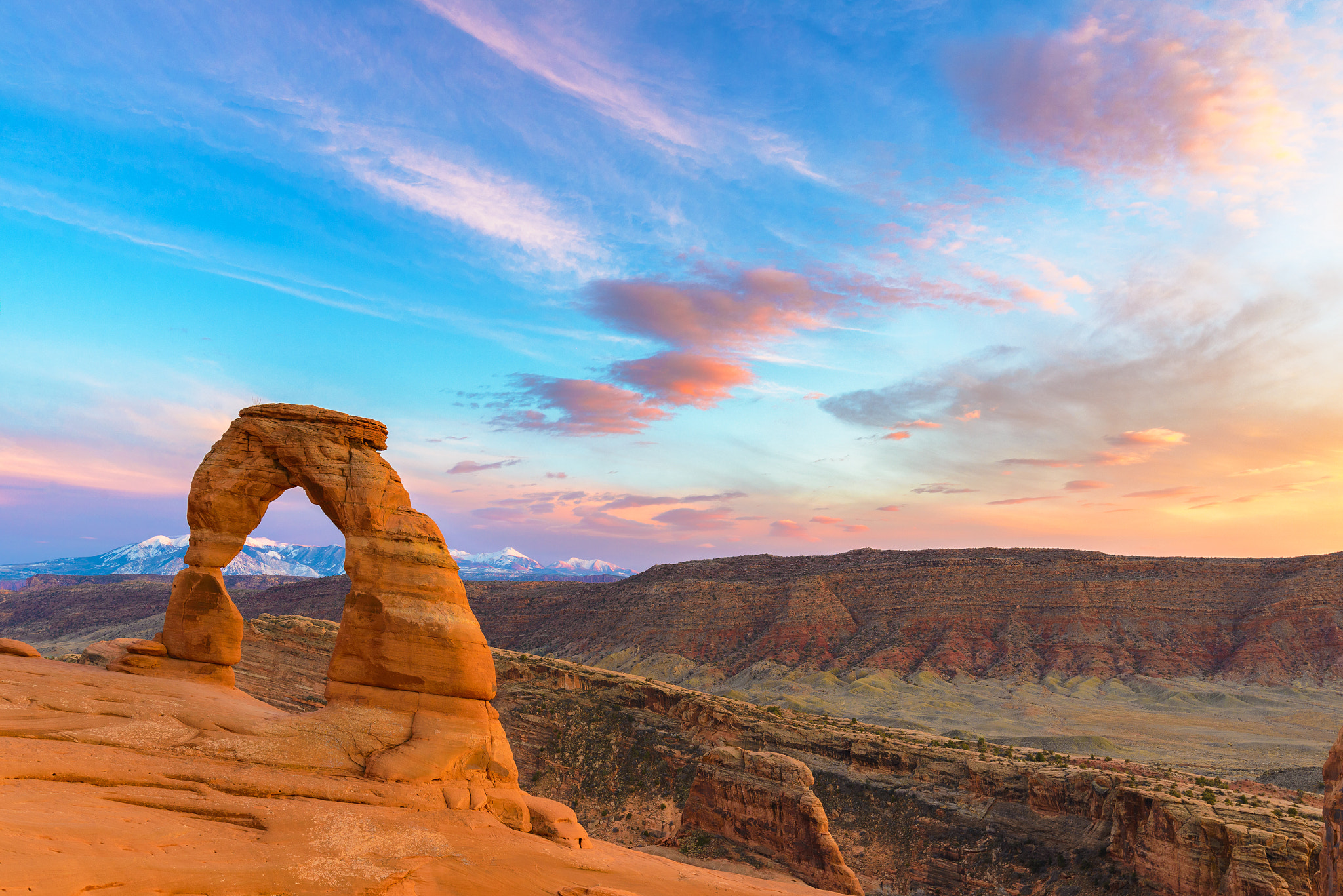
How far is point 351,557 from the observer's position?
1878 cm

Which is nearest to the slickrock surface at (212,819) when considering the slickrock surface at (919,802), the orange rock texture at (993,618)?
the slickrock surface at (919,802)

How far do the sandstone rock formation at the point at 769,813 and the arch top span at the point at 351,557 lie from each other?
13933 millimetres

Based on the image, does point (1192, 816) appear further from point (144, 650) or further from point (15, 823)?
Answer: point (144, 650)

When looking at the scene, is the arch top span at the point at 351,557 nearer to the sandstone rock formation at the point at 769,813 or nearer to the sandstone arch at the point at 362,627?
the sandstone arch at the point at 362,627

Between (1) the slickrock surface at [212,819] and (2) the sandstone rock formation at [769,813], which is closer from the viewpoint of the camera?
(1) the slickrock surface at [212,819]

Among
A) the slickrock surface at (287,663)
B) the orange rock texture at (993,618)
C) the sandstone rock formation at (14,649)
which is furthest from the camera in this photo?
the orange rock texture at (993,618)

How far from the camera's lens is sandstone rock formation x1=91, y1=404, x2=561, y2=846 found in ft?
53.5

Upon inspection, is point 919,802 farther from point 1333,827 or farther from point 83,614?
point 83,614

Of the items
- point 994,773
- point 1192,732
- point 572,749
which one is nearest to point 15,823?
point 994,773

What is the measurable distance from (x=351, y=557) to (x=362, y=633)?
6.85 feet

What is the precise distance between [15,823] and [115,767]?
382 centimetres

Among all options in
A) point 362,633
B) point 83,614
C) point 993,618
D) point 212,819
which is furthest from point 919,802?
point 83,614

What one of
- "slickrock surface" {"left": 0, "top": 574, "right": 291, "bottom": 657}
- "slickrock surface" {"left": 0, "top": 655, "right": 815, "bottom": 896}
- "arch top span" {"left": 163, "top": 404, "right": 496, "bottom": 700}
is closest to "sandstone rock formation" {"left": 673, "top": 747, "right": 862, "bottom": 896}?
"slickrock surface" {"left": 0, "top": 655, "right": 815, "bottom": 896}

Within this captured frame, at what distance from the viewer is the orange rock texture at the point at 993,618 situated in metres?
80.6
